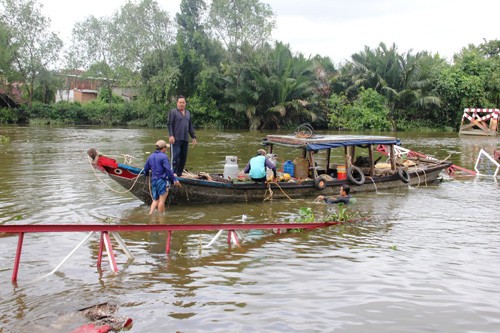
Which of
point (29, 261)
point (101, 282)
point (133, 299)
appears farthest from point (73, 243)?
point (133, 299)

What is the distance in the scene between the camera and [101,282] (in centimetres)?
630

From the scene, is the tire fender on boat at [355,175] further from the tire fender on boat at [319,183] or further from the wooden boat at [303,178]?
the tire fender on boat at [319,183]

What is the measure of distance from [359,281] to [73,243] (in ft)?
14.8

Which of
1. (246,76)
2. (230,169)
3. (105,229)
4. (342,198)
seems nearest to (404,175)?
(342,198)

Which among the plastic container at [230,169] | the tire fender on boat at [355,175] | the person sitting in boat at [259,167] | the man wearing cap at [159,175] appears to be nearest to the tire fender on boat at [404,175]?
the tire fender on boat at [355,175]

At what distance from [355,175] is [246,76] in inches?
1228

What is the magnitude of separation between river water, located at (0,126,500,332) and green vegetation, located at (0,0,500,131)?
31.1 metres

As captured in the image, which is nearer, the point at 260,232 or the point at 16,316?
the point at 16,316

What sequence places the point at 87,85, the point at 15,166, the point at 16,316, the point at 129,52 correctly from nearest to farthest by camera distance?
the point at 16,316 < the point at 15,166 < the point at 129,52 < the point at 87,85

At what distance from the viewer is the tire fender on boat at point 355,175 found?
12758 millimetres

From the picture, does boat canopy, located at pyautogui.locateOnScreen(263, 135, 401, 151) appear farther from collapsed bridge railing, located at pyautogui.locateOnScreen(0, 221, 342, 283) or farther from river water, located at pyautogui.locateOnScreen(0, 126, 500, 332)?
collapsed bridge railing, located at pyautogui.locateOnScreen(0, 221, 342, 283)

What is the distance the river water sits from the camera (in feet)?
17.6

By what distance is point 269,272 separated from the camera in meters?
6.84

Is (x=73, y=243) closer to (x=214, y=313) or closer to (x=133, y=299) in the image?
(x=133, y=299)
